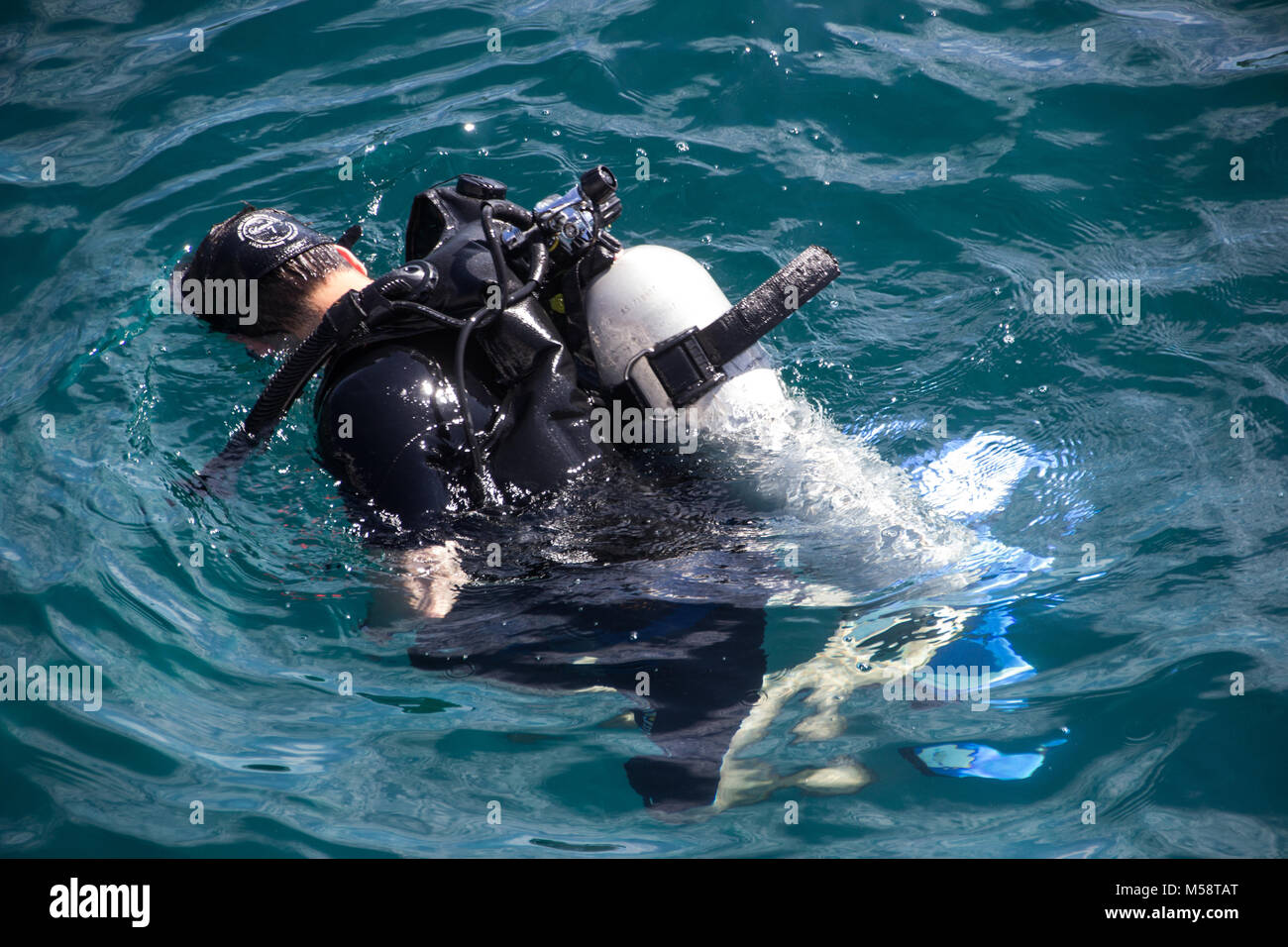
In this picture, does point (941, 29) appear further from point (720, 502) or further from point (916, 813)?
point (916, 813)

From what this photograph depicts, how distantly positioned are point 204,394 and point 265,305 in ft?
3.64

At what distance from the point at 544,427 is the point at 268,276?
4.98 feet

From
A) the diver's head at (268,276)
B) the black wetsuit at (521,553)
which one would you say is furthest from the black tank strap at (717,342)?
the diver's head at (268,276)

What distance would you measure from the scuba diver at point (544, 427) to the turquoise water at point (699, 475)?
0.22 ft

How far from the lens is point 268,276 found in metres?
4.66

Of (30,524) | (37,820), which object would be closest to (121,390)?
(30,524)

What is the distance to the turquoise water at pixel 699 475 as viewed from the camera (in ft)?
12.9

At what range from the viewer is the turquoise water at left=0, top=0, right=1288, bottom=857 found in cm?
393

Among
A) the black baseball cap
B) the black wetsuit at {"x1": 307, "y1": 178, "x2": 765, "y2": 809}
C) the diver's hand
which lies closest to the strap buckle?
the black wetsuit at {"x1": 307, "y1": 178, "x2": 765, "y2": 809}

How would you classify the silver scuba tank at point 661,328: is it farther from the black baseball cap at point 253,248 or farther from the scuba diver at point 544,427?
the black baseball cap at point 253,248

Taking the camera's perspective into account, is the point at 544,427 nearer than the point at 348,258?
Yes

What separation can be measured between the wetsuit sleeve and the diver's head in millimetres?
838

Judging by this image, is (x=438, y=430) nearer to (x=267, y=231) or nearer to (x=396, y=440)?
(x=396, y=440)

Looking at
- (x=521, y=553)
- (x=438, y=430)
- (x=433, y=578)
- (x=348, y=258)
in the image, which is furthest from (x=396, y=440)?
(x=348, y=258)
